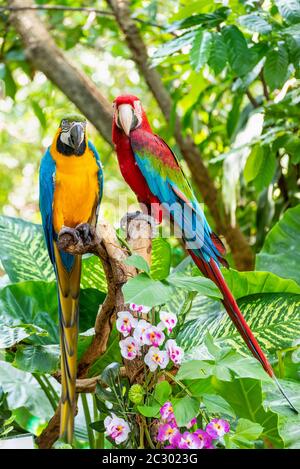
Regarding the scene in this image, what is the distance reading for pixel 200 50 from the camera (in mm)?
1066

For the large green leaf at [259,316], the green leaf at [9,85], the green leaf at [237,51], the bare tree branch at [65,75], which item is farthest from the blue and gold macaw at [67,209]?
the green leaf at [9,85]

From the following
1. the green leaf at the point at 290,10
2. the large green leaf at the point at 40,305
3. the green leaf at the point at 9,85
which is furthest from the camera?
the green leaf at the point at 9,85

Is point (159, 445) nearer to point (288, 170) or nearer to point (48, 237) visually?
point (48, 237)

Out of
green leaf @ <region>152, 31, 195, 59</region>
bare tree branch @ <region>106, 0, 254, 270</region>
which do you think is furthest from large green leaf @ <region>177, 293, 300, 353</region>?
bare tree branch @ <region>106, 0, 254, 270</region>

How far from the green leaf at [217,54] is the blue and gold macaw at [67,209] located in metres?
0.30

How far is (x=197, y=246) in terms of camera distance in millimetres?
879

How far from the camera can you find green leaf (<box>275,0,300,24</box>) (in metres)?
1.05

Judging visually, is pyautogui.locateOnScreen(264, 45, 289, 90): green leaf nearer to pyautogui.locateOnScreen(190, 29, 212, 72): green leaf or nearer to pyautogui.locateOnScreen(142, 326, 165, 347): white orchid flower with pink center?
pyautogui.locateOnScreen(190, 29, 212, 72): green leaf

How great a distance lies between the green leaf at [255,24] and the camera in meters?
1.06

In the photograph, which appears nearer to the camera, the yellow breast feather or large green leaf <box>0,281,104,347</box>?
the yellow breast feather

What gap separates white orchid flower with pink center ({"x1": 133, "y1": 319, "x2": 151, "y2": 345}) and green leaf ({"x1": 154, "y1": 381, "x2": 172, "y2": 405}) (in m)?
0.06

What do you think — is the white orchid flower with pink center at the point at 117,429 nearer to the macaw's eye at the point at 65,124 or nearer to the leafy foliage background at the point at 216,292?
the leafy foliage background at the point at 216,292

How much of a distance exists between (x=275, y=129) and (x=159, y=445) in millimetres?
685

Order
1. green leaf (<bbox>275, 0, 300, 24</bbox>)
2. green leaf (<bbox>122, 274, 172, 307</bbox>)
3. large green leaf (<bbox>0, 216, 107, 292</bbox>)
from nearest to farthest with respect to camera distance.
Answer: green leaf (<bbox>122, 274, 172, 307</bbox>), green leaf (<bbox>275, 0, 300, 24</bbox>), large green leaf (<bbox>0, 216, 107, 292</bbox>)
